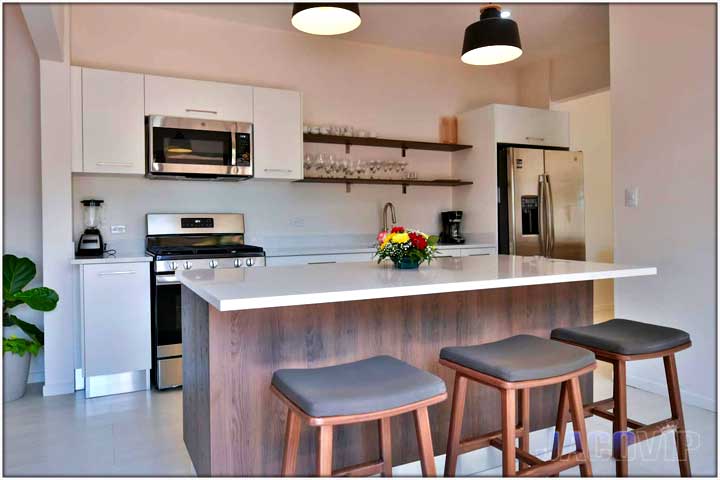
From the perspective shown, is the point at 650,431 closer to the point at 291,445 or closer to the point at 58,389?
the point at 291,445

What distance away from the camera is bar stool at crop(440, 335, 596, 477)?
5.49 feet

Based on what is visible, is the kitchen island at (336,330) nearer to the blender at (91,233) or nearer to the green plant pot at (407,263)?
the green plant pot at (407,263)

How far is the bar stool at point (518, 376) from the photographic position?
167 centimetres

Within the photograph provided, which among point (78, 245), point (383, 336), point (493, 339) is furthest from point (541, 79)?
point (78, 245)

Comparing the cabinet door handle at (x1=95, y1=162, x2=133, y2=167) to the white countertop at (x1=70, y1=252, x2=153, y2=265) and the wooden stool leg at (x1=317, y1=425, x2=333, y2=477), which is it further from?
the wooden stool leg at (x1=317, y1=425, x2=333, y2=477)

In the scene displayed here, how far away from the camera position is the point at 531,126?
15.8ft

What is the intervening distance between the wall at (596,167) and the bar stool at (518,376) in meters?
4.58

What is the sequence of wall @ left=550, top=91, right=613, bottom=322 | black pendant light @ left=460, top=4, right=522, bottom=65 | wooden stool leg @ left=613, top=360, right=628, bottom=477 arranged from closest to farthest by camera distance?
wooden stool leg @ left=613, top=360, right=628, bottom=477
black pendant light @ left=460, top=4, right=522, bottom=65
wall @ left=550, top=91, right=613, bottom=322

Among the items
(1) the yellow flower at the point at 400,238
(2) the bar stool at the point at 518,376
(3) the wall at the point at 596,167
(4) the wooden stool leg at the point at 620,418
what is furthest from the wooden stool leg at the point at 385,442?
(3) the wall at the point at 596,167

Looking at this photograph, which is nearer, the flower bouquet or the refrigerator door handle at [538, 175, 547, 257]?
the flower bouquet

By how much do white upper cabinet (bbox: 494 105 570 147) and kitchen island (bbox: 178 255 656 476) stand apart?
2.45 m

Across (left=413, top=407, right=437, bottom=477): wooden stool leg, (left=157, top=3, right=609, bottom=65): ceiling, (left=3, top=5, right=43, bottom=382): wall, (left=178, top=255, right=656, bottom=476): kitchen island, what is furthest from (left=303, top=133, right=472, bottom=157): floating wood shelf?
(left=413, top=407, right=437, bottom=477): wooden stool leg

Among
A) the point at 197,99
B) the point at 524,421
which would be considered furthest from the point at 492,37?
the point at 197,99

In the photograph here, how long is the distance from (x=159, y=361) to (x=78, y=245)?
102 cm
